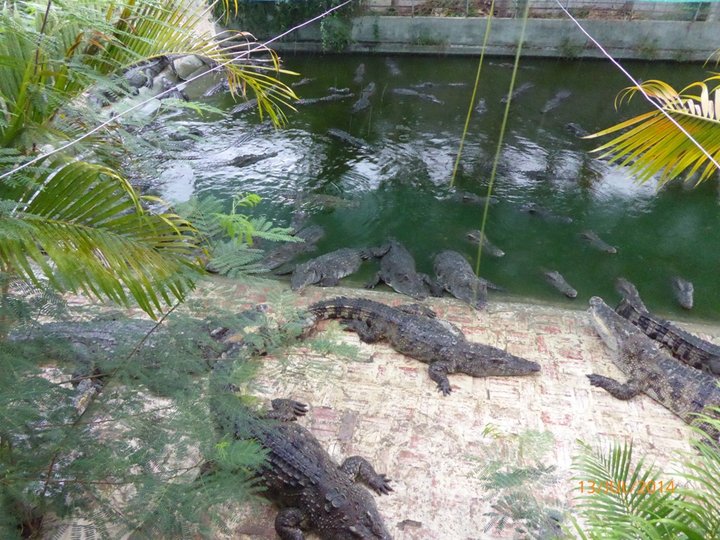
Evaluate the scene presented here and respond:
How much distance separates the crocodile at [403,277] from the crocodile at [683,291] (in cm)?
313

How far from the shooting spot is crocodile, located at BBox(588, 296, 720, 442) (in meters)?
4.53

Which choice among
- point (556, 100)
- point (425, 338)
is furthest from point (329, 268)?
Answer: point (556, 100)

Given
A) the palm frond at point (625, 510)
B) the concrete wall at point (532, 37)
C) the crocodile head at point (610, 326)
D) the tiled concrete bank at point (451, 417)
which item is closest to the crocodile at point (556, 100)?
the concrete wall at point (532, 37)

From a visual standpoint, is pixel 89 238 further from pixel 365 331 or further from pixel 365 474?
pixel 365 331

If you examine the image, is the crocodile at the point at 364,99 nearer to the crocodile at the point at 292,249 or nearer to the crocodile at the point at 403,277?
the crocodile at the point at 292,249

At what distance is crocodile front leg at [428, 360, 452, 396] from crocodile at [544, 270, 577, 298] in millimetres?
2552

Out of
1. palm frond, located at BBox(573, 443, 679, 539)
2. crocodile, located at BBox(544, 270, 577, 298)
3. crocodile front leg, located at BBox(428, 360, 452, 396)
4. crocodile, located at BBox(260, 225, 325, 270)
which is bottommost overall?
crocodile, located at BBox(260, 225, 325, 270)

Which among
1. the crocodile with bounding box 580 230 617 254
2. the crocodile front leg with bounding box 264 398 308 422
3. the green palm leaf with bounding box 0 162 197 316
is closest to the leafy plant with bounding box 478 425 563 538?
the crocodile front leg with bounding box 264 398 308 422

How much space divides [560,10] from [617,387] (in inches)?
471

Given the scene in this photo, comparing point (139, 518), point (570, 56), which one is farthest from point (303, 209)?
point (570, 56)

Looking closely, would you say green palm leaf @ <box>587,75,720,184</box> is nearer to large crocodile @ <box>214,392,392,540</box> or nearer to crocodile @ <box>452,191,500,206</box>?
large crocodile @ <box>214,392,392,540</box>

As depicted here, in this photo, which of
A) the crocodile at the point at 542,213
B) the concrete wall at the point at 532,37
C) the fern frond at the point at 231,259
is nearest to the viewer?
the fern frond at the point at 231,259

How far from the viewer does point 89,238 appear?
6.31 feet

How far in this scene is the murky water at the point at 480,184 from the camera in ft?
24.1
